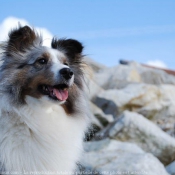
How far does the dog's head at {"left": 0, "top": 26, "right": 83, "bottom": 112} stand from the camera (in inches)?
202

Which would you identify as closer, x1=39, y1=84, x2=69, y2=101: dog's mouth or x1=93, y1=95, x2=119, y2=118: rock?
x1=39, y1=84, x2=69, y2=101: dog's mouth

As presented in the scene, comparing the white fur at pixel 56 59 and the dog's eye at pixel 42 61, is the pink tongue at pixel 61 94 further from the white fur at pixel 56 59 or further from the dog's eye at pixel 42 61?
the dog's eye at pixel 42 61

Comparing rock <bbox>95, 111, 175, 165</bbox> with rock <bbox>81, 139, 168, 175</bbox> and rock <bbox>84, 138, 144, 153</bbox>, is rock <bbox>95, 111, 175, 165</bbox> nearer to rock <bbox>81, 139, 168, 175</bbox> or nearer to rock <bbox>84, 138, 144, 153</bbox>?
rock <bbox>84, 138, 144, 153</bbox>

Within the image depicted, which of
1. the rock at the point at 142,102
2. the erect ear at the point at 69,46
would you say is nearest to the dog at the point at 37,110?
the erect ear at the point at 69,46

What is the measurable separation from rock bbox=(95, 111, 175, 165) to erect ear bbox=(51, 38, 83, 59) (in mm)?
3104

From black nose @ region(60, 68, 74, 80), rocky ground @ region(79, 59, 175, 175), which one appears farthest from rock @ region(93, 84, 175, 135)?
black nose @ region(60, 68, 74, 80)

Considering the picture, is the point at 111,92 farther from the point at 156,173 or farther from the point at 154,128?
the point at 156,173

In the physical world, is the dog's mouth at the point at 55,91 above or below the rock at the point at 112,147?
above

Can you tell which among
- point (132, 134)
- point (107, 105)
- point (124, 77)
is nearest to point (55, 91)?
point (132, 134)

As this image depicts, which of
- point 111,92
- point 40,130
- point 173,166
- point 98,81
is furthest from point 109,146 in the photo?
point 98,81

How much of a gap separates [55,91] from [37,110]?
32cm

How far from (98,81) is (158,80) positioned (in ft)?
10.3

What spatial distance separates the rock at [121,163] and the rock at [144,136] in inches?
47.5

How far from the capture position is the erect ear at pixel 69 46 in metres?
6.04
